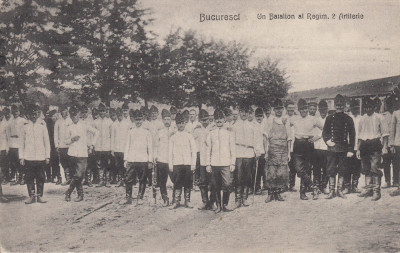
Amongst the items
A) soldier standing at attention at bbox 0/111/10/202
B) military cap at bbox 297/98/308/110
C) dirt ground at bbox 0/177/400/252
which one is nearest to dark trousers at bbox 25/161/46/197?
dirt ground at bbox 0/177/400/252

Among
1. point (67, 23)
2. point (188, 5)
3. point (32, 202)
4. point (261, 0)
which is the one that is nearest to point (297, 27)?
point (261, 0)

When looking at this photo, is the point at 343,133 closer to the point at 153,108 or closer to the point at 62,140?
the point at 153,108

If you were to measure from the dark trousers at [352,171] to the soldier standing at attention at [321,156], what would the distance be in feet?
0.92

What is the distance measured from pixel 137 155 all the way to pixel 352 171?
116 inches

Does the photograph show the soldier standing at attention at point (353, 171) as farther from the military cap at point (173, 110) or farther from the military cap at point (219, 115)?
the military cap at point (173, 110)

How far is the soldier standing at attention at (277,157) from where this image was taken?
526cm

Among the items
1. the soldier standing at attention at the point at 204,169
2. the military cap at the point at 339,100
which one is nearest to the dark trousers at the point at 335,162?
the military cap at the point at 339,100

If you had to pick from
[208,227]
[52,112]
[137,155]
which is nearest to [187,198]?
[208,227]

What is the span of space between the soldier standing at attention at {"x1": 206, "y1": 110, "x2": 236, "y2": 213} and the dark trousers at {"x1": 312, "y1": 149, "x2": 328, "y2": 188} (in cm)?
138

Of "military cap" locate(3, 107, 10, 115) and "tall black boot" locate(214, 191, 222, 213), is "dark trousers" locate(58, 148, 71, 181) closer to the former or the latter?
"military cap" locate(3, 107, 10, 115)

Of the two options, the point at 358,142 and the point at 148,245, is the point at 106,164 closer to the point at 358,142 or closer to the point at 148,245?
the point at 148,245

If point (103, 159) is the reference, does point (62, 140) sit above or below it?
above

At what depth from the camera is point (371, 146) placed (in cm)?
519

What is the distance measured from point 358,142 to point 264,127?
1.26 meters
